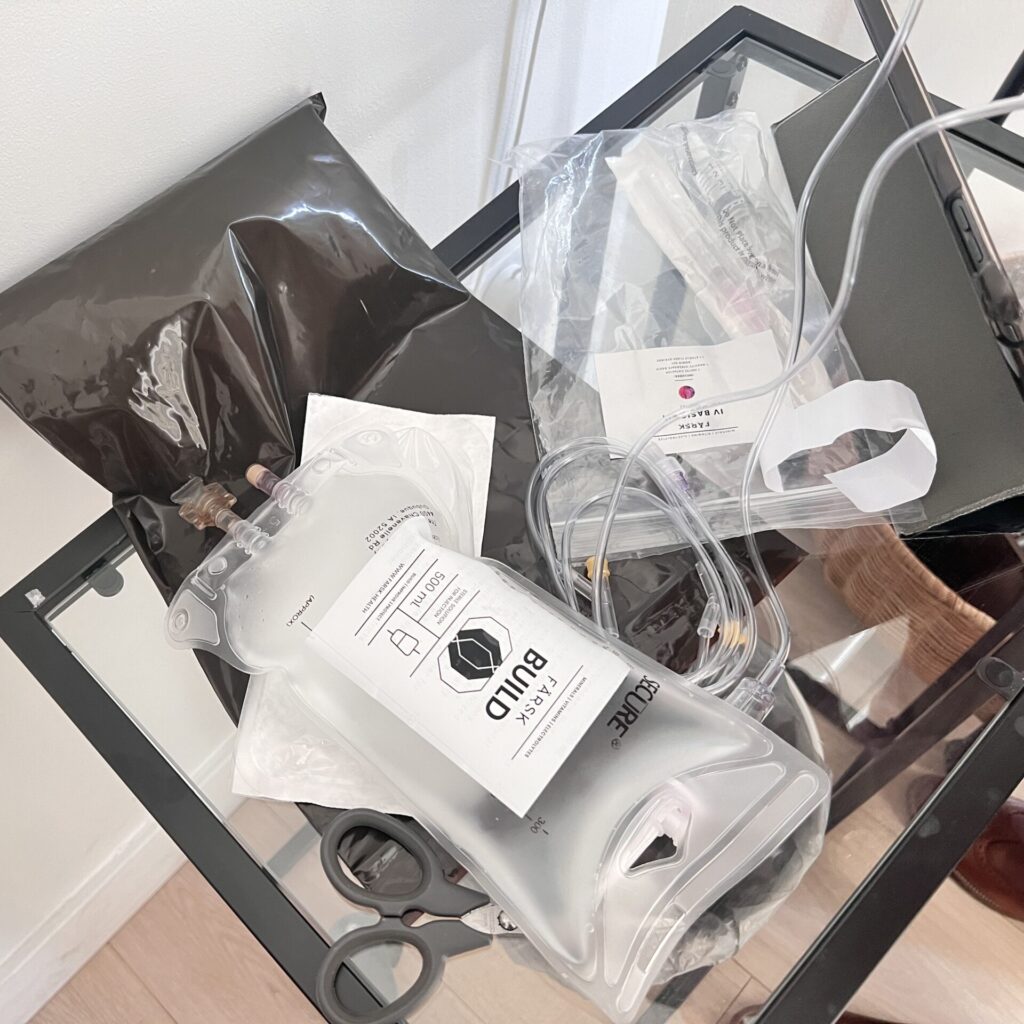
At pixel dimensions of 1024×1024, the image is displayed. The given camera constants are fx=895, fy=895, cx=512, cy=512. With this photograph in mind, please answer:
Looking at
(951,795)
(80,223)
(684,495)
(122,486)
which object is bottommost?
(951,795)

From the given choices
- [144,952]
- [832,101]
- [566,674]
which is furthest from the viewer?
[144,952]

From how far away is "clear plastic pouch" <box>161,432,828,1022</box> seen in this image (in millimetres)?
424

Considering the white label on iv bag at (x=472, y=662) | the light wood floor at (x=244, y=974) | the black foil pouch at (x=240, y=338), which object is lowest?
the light wood floor at (x=244, y=974)

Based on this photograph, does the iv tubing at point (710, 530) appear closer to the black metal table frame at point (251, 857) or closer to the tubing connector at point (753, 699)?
the tubing connector at point (753, 699)

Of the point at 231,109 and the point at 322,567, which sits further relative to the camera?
the point at 231,109

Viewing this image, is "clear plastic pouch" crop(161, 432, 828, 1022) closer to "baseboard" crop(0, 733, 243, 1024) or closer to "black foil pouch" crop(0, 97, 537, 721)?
"black foil pouch" crop(0, 97, 537, 721)

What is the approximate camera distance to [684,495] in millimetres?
591

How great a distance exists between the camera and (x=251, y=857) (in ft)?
1.65

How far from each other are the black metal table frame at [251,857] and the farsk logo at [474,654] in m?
0.16

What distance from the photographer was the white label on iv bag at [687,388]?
1.98 ft

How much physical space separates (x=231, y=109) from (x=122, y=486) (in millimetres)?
268

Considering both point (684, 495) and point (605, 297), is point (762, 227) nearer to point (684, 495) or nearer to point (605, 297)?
point (605, 297)

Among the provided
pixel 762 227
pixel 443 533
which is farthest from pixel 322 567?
pixel 762 227

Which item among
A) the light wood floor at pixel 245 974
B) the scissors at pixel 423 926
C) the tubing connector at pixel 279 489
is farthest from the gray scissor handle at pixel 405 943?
the light wood floor at pixel 245 974
